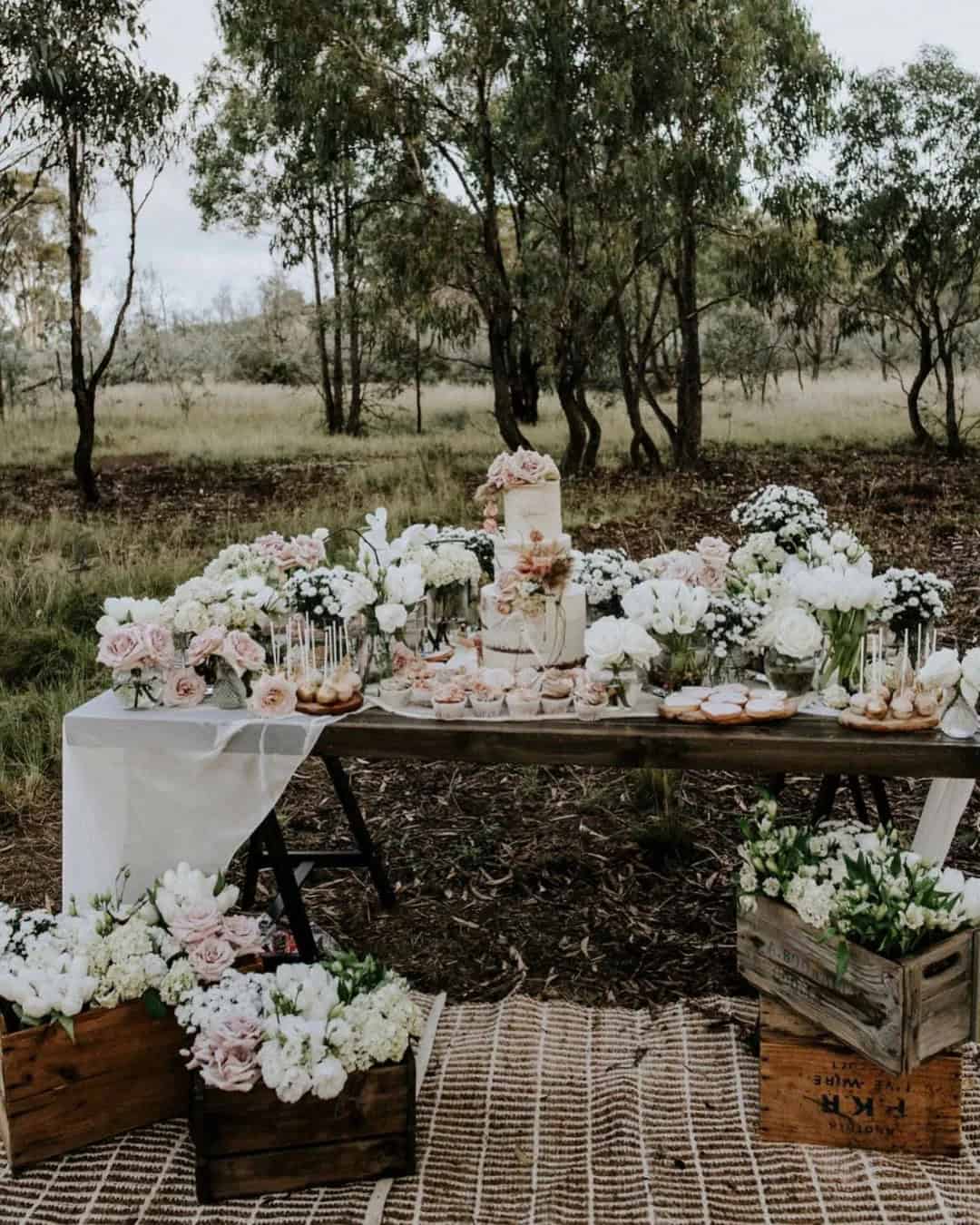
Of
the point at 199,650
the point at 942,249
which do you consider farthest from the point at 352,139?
the point at 199,650

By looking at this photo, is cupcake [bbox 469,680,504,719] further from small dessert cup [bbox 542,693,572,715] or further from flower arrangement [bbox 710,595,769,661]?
flower arrangement [bbox 710,595,769,661]

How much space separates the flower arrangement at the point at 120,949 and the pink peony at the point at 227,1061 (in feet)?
0.60

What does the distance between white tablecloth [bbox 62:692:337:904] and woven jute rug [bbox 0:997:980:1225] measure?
0.61 meters

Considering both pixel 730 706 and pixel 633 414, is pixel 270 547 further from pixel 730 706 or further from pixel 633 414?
pixel 633 414

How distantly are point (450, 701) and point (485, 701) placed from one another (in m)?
0.08

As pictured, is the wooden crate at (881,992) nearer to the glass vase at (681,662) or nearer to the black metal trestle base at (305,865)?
the glass vase at (681,662)

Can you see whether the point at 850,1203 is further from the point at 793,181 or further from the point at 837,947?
the point at 793,181

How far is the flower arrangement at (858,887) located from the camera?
8.18 ft

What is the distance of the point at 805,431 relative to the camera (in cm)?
1764

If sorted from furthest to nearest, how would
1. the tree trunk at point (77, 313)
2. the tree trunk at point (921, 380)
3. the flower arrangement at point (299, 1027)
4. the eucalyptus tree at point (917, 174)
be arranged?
the tree trunk at point (921, 380)
the eucalyptus tree at point (917, 174)
the tree trunk at point (77, 313)
the flower arrangement at point (299, 1027)

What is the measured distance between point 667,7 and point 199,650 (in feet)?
37.0

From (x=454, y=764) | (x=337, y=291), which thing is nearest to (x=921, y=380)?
(x=337, y=291)

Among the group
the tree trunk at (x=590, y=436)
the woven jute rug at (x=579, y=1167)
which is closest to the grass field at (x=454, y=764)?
the tree trunk at (x=590, y=436)

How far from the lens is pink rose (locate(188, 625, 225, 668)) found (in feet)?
9.26
